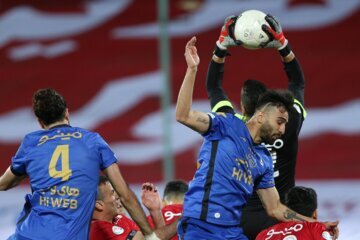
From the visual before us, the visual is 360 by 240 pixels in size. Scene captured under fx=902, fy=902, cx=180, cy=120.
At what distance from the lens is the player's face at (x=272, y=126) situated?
5441 millimetres

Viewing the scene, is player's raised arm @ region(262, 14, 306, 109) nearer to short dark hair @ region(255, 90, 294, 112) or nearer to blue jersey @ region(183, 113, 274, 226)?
short dark hair @ region(255, 90, 294, 112)

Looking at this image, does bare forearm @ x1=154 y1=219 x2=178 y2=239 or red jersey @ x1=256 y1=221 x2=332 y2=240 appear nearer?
bare forearm @ x1=154 y1=219 x2=178 y2=239

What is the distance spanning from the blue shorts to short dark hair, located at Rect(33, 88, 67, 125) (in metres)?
0.97

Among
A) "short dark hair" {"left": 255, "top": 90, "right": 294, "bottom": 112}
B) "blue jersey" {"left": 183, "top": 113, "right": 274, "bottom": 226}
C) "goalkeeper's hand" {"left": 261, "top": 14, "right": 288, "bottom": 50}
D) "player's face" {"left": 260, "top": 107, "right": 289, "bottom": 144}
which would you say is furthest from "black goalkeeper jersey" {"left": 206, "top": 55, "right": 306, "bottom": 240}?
→ "blue jersey" {"left": 183, "top": 113, "right": 274, "bottom": 226}

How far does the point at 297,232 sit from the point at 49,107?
1714 millimetres

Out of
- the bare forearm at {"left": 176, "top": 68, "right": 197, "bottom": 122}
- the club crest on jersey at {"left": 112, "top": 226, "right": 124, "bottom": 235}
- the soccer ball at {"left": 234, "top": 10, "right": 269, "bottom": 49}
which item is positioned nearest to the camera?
the bare forearm at {"left": 176, "top": 68, "right": 197, "bottom": 122}

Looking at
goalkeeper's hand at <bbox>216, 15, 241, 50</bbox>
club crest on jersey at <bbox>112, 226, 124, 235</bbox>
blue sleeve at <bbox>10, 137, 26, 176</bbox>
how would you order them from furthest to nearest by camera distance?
goalkeeper's hand at <bbox>216, 15, 241, 50</bbox> < club crest on jersey at <bbox>112, 226, 124, 235</bbox> < blue sleeve at <bbox>10, 137, 26, 176</bbox>

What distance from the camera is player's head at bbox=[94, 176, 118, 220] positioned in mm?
6016

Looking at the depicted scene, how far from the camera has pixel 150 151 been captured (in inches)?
534

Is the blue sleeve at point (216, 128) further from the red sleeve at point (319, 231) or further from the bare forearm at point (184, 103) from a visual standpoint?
the red sleeve at point (319, 231)

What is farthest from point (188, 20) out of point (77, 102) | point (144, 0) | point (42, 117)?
point (42, 117)

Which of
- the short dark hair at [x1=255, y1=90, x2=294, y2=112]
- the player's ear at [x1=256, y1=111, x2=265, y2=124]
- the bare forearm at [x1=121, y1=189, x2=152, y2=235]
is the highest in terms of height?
the short dark hair at [x1=255, y1=90, x2=294, y2=112]

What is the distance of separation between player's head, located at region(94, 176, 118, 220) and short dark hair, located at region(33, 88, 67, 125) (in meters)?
0.82

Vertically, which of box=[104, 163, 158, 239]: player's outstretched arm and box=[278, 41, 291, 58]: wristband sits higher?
box=[278, 41, 291, 58]: wristband
